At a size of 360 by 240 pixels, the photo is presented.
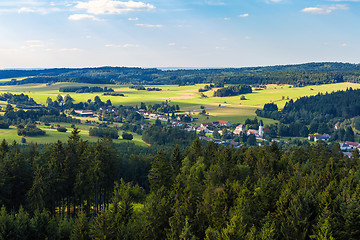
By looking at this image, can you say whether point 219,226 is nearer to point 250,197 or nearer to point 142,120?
point 250,197

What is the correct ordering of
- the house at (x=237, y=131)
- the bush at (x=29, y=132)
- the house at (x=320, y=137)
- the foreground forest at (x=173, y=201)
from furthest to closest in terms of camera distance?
1. the house at (x=237, y=131)
2. the house at (x=320, y=137)
3. the bush at (x=29, y=132)
4. the foreground forest at (x=173, y=201)

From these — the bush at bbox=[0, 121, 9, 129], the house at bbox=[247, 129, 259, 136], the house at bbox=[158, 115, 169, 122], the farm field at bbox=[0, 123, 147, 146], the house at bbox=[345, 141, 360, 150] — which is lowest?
the house at bbox=[345, 141, 360, 150]

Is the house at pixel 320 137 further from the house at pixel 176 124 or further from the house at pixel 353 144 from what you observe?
the house at pixel 176 124

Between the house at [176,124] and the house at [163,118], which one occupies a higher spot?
the house at [163,118]

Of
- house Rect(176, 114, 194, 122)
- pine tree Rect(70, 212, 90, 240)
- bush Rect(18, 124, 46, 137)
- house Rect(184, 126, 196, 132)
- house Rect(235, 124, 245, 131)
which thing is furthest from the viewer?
house Rect(176, 114, 194, 122)

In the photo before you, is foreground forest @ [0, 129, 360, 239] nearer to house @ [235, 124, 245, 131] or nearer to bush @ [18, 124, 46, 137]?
bush @ [18, 124, 46, 137]

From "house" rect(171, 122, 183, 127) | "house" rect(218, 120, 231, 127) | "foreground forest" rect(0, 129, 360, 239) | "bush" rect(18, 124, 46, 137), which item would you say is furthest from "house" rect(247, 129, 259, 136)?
"foreground forest" rect(0, 129, 360, 239)

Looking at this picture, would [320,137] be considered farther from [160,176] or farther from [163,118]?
[160,176]

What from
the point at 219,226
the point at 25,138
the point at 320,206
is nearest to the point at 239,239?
the point at 219,226

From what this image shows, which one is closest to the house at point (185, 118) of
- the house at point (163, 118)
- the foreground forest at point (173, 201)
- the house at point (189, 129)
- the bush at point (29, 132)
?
the house at point (163, 118)
